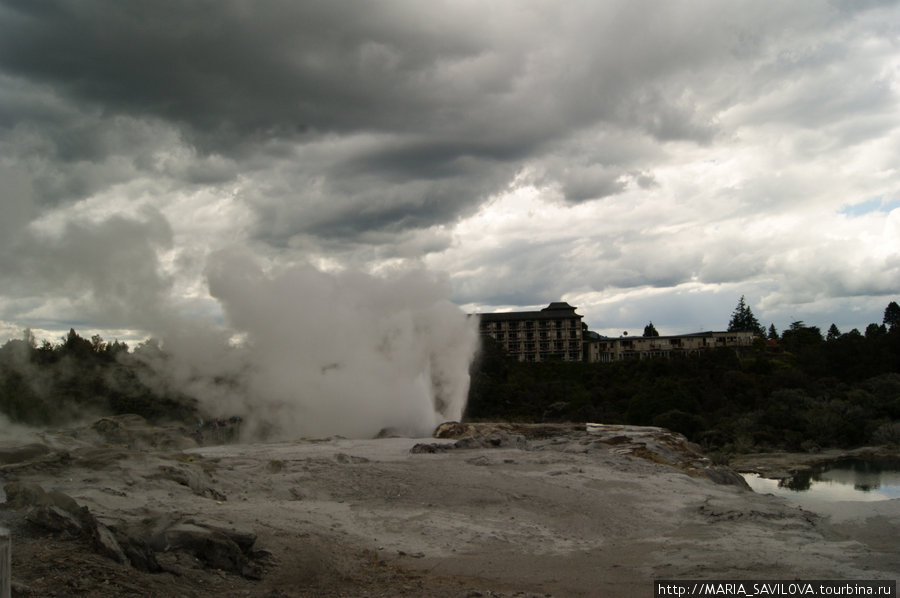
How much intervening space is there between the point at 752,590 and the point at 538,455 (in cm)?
1229

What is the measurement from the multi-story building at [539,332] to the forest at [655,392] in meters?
31.7

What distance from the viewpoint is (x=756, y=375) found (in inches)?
2020

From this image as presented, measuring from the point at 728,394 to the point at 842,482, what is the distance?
2318cm

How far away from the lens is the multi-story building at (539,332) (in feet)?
307

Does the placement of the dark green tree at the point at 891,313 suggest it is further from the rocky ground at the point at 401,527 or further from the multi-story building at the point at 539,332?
the rocky ground at the point at 401,527

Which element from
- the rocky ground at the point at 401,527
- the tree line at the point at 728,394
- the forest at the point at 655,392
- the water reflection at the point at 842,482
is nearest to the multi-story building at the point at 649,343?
the tree line at the point at 728,394

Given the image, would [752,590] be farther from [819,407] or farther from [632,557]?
[819,407]

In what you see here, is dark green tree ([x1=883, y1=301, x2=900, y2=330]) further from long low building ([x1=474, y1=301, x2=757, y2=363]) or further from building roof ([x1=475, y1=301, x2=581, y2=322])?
building roof ([x1=475, y1=301, x2=581, y2=322])

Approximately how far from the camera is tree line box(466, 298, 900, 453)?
119ft

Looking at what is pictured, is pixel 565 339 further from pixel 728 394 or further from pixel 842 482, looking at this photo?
pixel 842 482

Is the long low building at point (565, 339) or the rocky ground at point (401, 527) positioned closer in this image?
the rocky ground at point (401, 527)

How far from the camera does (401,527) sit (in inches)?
514

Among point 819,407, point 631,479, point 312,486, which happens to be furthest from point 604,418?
point 312,486

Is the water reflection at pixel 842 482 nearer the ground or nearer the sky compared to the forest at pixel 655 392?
nearer the ground
